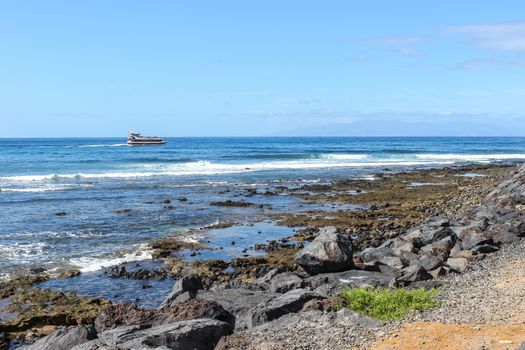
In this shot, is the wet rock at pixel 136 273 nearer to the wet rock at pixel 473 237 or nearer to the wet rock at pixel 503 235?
the wet rock at pixel 473 237

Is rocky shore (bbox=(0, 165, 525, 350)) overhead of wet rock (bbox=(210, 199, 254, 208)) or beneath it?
overhead

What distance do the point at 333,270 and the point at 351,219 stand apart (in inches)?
459

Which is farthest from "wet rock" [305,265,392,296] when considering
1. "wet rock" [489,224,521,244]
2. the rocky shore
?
"wet rock" [489,224,521,244]

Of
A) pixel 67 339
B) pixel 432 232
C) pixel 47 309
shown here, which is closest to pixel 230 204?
pixel 432 232

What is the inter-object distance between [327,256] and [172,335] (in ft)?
18.6

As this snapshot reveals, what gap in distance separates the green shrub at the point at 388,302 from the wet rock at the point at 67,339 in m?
4.22

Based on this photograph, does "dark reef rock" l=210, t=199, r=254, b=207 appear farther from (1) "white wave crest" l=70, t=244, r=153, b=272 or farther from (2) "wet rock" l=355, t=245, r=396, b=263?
(2) "wet rock" l=355, t=245, r=396, b=263

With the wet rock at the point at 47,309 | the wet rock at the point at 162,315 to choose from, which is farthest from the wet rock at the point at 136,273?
the wet rock at the point at 162,315

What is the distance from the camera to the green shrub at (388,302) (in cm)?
916

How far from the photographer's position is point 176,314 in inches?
370

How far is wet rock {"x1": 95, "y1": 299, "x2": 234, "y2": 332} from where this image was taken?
930 cm

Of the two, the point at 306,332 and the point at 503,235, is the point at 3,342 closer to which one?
the point at 306,332

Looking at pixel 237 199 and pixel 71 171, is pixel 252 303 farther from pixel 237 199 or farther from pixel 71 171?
pixel 71 171

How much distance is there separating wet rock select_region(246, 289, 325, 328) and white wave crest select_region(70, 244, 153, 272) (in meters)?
8.12
